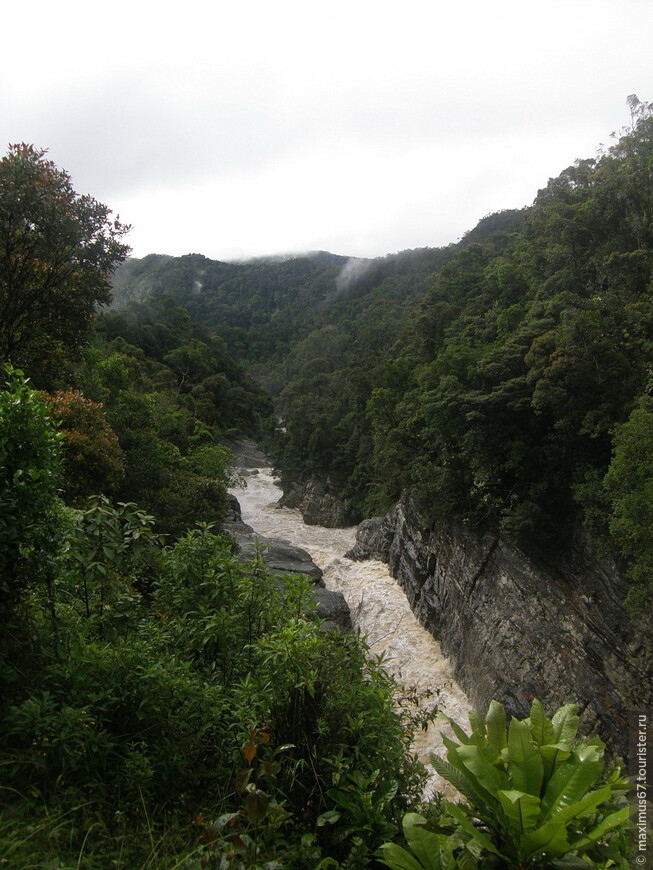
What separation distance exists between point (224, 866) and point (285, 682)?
1.13 meters

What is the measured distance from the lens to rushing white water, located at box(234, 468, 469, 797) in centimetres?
1157

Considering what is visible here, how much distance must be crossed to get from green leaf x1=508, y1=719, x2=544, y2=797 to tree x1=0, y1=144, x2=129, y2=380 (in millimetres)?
8520

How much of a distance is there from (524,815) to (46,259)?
9095 mm

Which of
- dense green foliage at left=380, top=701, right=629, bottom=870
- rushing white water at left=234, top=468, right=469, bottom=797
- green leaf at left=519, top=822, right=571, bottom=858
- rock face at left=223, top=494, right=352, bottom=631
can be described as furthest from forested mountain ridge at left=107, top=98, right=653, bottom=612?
green leaf at left=519, top=822, right=571, bottom=858

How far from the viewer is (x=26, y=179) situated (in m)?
7.18

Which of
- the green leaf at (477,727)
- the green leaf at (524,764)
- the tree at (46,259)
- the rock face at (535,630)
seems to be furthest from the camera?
the rock face at (535,630)

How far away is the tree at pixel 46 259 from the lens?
7.30 metres

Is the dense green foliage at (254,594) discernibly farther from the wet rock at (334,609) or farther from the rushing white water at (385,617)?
the wet rock at (334,609)

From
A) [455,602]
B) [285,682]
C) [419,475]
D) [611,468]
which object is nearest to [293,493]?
[419,475]

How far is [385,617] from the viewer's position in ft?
54.2

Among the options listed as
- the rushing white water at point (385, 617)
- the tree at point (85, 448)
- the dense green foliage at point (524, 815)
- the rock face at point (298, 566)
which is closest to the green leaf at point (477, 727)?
the dense green foliage at point (524, 815)

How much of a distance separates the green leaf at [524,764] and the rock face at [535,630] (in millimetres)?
9308

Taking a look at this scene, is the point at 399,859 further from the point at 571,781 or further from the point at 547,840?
the point at 571,781

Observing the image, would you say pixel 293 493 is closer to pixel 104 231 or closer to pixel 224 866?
pixel 104 231
